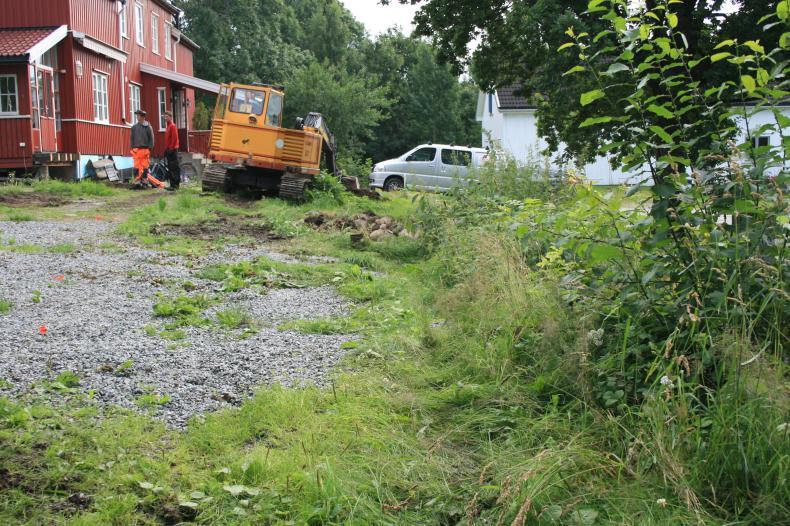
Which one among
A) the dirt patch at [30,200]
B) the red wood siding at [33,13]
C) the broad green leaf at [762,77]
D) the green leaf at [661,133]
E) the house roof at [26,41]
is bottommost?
the dirt patch at [30,200]

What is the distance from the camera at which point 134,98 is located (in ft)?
102

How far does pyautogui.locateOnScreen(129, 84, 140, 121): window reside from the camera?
3029cm

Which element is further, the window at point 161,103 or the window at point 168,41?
the window at point 168,41

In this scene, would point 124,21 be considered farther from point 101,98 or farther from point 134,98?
point 101,98

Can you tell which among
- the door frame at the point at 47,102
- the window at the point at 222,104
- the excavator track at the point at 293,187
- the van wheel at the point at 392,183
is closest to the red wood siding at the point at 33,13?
the door frame at the point at 47,102

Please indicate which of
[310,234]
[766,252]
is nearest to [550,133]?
[310,234]

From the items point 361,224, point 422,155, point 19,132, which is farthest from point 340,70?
point 361,224

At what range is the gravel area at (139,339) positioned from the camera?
5086 mm

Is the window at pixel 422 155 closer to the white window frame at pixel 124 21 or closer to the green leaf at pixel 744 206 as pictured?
the white window frame at pixel 124 21

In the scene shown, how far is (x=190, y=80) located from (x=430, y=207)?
79.0 ft

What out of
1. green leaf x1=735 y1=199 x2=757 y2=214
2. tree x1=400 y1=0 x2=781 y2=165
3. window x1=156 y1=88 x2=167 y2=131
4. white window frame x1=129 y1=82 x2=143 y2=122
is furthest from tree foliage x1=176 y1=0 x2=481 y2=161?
green leaf x1=735 y1=199 x2=757 y2=214

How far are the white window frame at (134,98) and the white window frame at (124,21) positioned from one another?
1.81 metres

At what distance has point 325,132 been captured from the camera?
931 inches

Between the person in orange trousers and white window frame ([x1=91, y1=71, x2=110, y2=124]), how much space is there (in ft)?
13.9
